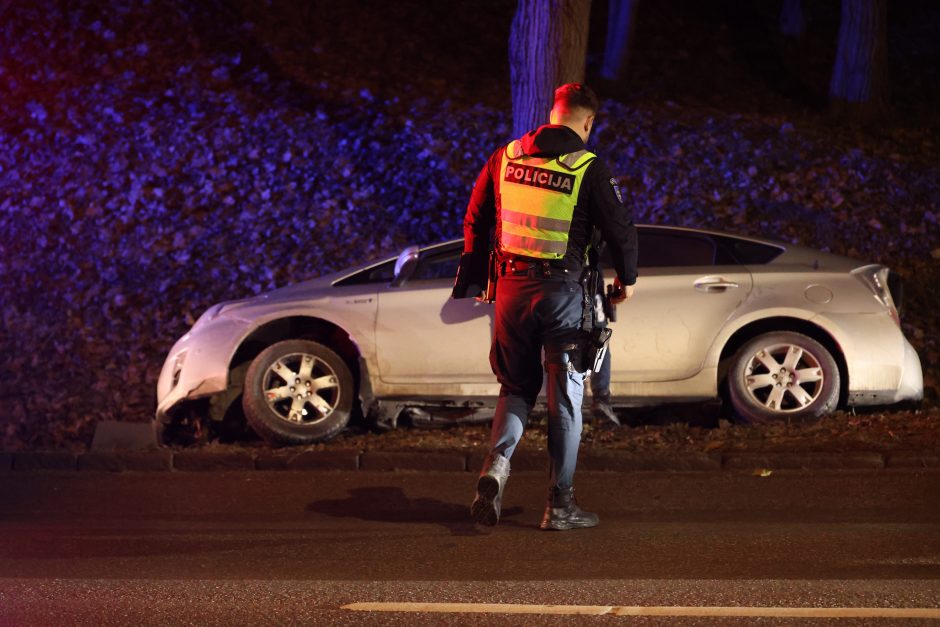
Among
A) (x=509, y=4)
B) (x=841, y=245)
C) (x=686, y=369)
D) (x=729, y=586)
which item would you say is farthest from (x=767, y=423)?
(x=509, y=4)

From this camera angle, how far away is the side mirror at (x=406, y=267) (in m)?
9.37

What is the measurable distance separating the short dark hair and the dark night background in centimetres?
540

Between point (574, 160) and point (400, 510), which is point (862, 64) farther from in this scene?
point (574, 160)

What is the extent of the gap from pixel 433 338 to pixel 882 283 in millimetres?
3125

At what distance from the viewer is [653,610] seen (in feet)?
15.5

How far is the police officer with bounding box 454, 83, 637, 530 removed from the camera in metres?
6.11

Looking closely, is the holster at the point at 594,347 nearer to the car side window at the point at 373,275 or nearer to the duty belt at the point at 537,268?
the duty belt at the point at 537,268

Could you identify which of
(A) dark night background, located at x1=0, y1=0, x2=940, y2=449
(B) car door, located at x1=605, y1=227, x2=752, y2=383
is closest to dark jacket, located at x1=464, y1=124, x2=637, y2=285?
(B) car door, located at x1=605, y1=227, x2=752, y2=383

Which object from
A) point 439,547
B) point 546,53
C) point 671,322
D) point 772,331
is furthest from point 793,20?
point 439,547

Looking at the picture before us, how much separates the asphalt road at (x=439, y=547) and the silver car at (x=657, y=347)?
89 cm

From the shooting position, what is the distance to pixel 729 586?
509 centimetres

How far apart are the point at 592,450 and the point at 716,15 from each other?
16.9 meters

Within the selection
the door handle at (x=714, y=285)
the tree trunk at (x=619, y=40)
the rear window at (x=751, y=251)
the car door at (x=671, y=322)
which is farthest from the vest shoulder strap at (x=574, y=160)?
the tree trunk at (x=619, y=40)

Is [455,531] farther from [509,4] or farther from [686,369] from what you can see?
[509,4]
